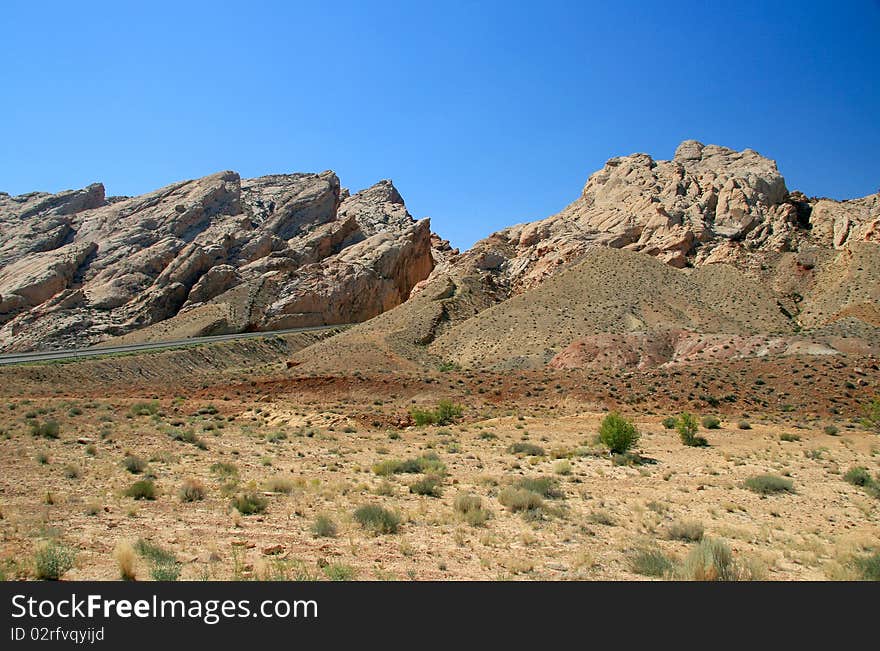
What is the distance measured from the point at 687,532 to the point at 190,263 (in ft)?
284

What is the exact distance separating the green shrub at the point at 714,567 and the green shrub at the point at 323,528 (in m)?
5.91

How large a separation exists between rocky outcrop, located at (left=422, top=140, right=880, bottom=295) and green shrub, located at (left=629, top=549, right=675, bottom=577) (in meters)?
64.0

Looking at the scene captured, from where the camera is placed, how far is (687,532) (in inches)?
420

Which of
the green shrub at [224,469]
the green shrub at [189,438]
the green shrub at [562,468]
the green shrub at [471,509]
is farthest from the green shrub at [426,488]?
the green shrub at [189,438]

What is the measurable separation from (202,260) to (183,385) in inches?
1903

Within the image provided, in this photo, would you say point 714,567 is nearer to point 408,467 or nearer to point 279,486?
point 279,486

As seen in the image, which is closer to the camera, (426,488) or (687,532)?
(687,532)

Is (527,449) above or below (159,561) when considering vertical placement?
above

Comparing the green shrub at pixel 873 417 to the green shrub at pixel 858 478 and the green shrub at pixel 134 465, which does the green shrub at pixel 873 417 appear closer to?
the green shrub at pixel 858 478

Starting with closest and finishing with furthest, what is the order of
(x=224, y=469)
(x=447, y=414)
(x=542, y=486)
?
(x=542, y=486) → (x=224, y=469) → (x=447, y=414)

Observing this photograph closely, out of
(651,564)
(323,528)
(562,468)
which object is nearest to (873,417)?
(562,468)

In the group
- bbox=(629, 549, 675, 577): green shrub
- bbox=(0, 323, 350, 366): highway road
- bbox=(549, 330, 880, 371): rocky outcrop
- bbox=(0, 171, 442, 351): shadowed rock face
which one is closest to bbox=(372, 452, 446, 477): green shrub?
bbox=(629, 549, 675, 577): green shrub

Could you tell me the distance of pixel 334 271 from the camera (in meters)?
86.4

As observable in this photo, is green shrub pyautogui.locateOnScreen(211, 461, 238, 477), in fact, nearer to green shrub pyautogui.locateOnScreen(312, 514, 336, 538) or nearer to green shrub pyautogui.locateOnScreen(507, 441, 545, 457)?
green shrub pyautogui.locateOnScreen(312, 514, 336, 538)
